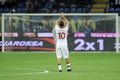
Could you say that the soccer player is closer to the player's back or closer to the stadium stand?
the player's back

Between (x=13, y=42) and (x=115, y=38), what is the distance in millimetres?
7675

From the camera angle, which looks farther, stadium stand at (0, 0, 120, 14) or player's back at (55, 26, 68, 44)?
stadium stand at (0, 0, 120, 14)

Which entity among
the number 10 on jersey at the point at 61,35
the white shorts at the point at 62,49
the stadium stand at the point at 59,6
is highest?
the stadium stand at the point at 59,6

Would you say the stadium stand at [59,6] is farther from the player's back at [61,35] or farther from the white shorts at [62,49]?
the white shorts at [62,49]

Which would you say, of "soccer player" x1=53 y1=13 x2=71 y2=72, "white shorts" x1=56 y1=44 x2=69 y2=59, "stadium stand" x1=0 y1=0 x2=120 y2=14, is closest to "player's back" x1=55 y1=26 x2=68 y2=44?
"soccer player" x1=53 y1=13 x2=71 y2=72

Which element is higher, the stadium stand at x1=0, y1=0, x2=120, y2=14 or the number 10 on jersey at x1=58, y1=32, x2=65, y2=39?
the stadium stand at x1=0, y1=0, x2=120, y2=14

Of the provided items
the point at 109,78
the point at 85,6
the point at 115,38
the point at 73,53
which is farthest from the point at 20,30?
the point at 109,78

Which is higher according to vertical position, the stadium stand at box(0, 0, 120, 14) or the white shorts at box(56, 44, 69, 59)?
the stadium stand at box(0, 0, 120, 14)

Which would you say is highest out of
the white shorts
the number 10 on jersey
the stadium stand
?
the stadium stand

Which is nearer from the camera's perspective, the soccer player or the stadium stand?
the soccer player

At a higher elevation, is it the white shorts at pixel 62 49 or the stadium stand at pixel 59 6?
the stadium stand at pixel 59 6

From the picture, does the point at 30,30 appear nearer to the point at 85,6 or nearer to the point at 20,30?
the point at 20,30

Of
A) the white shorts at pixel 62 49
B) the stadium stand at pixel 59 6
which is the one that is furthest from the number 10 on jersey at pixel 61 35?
the stadium stand at pixel 59 6

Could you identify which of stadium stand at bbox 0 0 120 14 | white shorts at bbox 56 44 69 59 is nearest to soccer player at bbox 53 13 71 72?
white shorts at bbox 56 44 69 59
